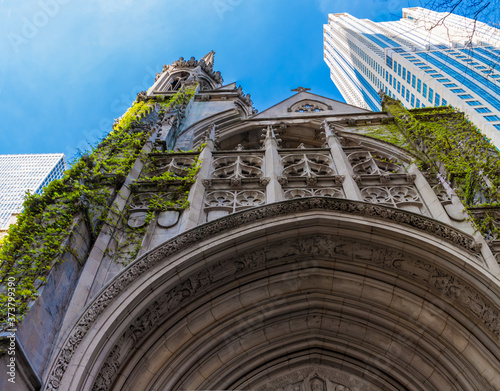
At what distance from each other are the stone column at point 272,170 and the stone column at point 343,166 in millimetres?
1347

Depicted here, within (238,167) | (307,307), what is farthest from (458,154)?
(307,307)

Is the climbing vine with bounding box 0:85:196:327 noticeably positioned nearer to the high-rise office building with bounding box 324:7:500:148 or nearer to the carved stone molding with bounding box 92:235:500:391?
the carved stone molding with bounding box 92:235:500:391

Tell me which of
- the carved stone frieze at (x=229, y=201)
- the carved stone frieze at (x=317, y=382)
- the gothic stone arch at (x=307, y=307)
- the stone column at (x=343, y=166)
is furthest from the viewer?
the stone column at (x=343, y=166)

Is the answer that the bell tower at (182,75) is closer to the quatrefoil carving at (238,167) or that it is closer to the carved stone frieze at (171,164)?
the carved stone frieze at (171,164)

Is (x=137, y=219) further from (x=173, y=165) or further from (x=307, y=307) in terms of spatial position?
(x=307, y=307)

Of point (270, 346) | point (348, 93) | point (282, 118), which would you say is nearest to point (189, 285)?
point (270, 346)

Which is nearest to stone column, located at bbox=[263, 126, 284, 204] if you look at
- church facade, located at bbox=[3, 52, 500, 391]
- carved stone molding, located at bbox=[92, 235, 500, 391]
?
church facade, located at bbox=[3, 52, 500, 391]

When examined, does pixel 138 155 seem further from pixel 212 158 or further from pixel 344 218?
pixel 344 218

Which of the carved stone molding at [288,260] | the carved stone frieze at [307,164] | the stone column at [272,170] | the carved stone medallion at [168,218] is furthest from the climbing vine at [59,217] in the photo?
the carved stone frieze at [307,164]

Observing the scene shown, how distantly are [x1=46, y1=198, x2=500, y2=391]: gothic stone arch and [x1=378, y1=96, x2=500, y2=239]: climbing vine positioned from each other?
5.25 ft

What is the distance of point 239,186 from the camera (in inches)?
354

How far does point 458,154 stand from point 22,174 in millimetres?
67080

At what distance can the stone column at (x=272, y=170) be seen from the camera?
8386 mm

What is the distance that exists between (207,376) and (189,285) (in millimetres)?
1483
